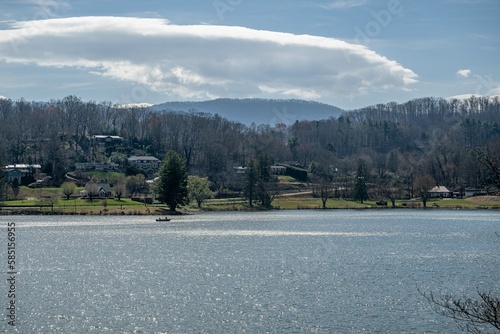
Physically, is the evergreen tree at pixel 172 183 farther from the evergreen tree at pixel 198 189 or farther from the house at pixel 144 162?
the house at pixel 144 162

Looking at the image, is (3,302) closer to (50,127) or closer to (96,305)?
(96,305)

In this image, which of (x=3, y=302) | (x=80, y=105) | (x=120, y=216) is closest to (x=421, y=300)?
(x=3, y=302)

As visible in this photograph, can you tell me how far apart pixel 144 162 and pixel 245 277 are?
114 metres

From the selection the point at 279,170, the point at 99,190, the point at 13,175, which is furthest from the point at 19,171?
the point at 279,170

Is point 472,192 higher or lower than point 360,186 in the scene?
lower

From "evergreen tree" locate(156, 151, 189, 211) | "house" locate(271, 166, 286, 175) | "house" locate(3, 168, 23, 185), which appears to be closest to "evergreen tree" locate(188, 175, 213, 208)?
"evergreen tree" locate(156, 151, 189, 211)

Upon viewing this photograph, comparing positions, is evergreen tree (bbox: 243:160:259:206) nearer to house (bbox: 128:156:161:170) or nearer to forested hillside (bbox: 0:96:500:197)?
forested hillside (bbox: 0:96:500:197)

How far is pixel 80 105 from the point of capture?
187m

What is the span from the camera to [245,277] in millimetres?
39844

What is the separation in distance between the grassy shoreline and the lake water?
18.6 meters

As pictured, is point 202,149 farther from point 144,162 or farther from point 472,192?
point 472,192

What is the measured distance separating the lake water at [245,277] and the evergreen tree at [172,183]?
20.5 metres

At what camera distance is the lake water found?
28594 millimetres

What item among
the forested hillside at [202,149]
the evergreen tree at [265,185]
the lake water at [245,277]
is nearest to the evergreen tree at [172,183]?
A: the evergreen tree at [265,185]
